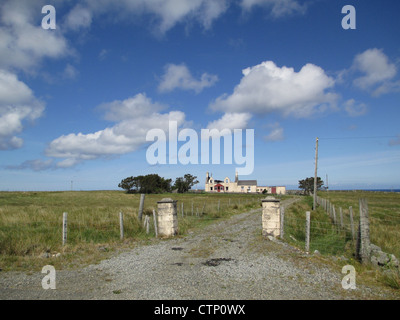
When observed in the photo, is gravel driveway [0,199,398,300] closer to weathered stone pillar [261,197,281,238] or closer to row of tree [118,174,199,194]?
weathered stone pillar [261,197,281,238]

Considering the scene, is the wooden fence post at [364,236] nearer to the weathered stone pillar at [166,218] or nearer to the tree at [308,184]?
the weathered stone pillar at [166,218]

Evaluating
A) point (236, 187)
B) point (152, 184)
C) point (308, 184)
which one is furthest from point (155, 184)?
point (308, 184)

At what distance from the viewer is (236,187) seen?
8912 cm

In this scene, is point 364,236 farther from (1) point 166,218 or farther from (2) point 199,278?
(1) point 166,218

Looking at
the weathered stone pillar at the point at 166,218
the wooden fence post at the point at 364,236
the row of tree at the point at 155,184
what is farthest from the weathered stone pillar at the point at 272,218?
the row of tree at the point at 155,184

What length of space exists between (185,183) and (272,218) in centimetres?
7456

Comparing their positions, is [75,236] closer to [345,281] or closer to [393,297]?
[345,281]

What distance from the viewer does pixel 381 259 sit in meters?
7.16

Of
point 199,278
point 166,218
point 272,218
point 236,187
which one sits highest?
point 272,218

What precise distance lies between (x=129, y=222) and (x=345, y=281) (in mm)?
10306

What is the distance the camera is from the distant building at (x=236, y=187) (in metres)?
85.6
